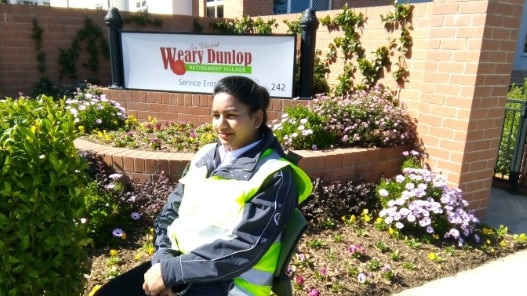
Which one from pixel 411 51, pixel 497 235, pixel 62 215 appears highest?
pixel 411 51

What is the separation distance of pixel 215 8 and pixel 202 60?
6.79 m

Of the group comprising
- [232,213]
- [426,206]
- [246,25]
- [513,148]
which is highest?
[246,25]

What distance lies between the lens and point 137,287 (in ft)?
6.57

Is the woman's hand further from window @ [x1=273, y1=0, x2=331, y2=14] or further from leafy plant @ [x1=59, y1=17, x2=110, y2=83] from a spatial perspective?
window @ [x1=273, y1=0, x2=331, y2=14]

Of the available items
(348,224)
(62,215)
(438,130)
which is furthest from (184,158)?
(438,130)

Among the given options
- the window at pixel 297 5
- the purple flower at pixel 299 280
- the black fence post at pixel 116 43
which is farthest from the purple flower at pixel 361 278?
the window at pixel 297 5

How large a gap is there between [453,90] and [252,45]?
8.30 ft

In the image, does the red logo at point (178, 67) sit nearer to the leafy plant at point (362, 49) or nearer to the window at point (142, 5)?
the leafy plant at point (362, 49)

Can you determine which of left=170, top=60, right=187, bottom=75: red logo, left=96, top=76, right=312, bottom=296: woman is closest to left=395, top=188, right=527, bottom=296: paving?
left=96, top=76, right=312, bottom=296: woman

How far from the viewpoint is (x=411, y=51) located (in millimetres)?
4582

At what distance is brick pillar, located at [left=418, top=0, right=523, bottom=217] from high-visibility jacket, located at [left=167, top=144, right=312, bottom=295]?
2.53 metres

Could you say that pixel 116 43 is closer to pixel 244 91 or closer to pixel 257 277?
pixel 244 91

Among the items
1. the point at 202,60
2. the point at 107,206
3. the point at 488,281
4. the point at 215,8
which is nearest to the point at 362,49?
the point at 202,60

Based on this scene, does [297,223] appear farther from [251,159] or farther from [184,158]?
[184,158]
